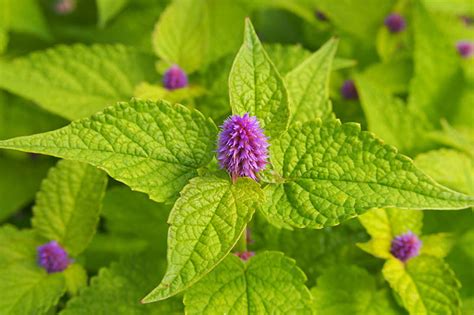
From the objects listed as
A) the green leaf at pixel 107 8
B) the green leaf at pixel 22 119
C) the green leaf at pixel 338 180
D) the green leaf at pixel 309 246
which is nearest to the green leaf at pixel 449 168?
the green leaf at pixel 309 246

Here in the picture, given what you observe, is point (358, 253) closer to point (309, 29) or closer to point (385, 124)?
point (385, 124)

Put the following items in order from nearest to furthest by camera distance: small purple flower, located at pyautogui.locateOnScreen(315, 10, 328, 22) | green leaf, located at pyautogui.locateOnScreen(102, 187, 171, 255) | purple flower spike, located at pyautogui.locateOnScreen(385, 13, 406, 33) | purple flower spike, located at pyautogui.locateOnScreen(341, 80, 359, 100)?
green leaf, located at pyautogui.locateOnScreen(102, 187, 171, 255) → purple flower spike, located at pyautogui.locateOnScreen(341, 80, 359, 100) → purple flower spike, located at pyautogui.locateOnScreen(385, 13, 406, 33) → small purple flower, located at pyautogui.locateOnScreen(315, 10, 328, 22)

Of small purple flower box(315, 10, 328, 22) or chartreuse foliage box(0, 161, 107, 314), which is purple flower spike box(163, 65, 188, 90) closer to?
chartreuse foliage box(0, 161, 107, 314)

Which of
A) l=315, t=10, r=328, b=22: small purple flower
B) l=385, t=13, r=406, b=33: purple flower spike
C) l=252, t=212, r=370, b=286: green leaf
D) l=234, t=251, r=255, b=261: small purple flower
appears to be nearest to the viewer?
l=234, t=251, r=255, b=261: small purple flower

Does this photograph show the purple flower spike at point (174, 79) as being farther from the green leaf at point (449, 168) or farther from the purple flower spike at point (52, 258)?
the green leaf at point (449, 168)

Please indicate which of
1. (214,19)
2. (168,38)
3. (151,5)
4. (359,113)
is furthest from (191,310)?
(151,5)

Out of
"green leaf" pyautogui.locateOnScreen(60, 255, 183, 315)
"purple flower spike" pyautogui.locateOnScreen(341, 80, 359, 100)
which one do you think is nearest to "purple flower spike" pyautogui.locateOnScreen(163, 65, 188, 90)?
"green leaf" pyautogui.locateOnScreen(60, 255, 183, 315)
